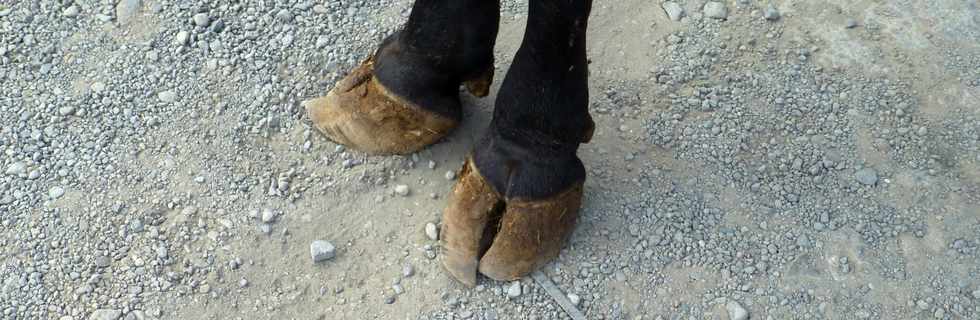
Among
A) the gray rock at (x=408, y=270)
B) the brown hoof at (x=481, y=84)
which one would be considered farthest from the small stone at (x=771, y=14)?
the gray rock at (x=408, y=270)

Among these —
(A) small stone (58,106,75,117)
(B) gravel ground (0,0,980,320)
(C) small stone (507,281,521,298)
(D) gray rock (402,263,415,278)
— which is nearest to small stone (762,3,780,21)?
(B) gravel ground (0,0,980,320)

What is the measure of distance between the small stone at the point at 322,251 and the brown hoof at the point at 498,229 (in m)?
0.23

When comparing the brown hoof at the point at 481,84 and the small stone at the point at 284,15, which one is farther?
the small stone at the point at 284,15

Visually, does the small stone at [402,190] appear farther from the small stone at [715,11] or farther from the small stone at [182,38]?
the small stone at [715,11]

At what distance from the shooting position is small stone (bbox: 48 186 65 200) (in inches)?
84.5

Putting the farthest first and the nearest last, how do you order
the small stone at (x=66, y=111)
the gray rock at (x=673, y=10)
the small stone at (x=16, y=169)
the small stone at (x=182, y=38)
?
the gray rock at (x=673, y=10) < the small stone at (x=182, y=38) < the small stone at (x=66, y=111) < the small stone at (x=16, y=169)

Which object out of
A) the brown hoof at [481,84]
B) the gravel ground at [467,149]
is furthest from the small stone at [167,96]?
the brown hoof at [481,84]

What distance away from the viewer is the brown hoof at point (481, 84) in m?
2.11

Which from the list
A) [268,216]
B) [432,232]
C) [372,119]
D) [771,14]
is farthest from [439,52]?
[771,14]

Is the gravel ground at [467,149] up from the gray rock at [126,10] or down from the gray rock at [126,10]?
down

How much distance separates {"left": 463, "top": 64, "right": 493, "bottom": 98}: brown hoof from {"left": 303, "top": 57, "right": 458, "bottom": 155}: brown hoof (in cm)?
8

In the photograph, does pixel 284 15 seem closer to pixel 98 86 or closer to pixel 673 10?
pixel 98 86

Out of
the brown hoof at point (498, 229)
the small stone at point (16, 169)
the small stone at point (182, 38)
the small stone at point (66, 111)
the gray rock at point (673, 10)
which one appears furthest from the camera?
the gray rock at point (673, 10)

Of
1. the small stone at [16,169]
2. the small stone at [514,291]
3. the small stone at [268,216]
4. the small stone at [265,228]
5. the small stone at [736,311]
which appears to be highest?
the small stone at [16,169]
